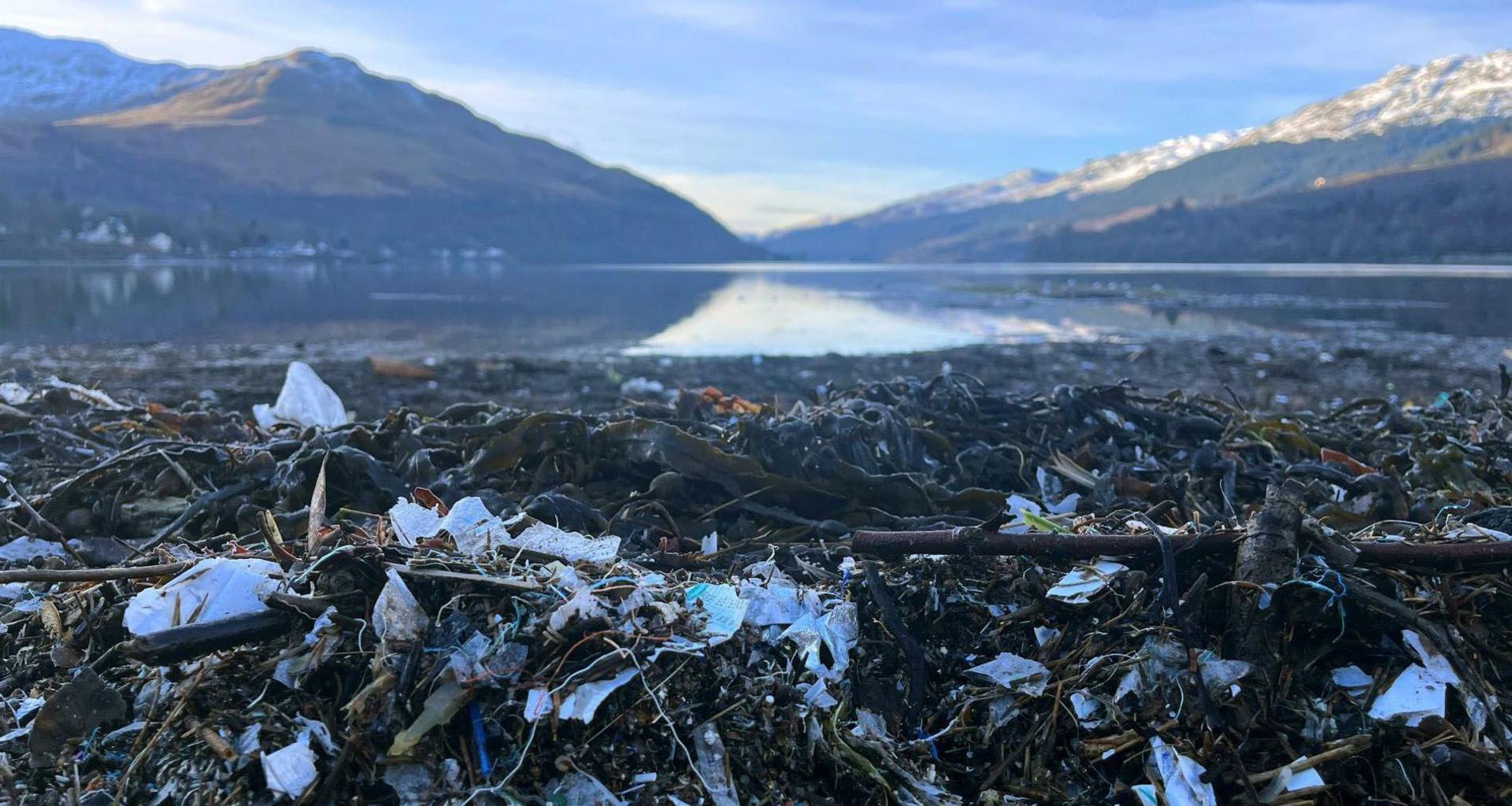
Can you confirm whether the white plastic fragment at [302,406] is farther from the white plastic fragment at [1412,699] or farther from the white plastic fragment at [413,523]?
the white plastic fragment at [1412,699]

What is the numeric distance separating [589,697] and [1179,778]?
1.16m

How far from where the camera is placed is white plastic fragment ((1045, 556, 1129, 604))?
81.4 inches

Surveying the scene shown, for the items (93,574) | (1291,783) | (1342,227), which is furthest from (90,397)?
(1342,227)

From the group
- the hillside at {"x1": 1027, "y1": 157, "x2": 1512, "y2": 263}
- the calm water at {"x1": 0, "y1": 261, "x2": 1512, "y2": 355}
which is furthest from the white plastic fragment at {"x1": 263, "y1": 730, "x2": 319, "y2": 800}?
the hillside at {"x1": 1027, "y1": 157, "x2": 1512, "y2": 263}

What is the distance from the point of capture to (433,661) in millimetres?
1660

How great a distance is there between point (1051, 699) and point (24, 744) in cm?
207

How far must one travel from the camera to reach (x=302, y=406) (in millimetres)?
4676

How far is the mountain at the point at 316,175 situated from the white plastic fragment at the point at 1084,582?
85.0 metres

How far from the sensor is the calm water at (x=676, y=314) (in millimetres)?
14891

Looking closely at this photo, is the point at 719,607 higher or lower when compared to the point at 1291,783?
higher

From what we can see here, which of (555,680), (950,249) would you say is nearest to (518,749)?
(555,680)

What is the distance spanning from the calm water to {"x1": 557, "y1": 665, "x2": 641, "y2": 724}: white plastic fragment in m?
12.1

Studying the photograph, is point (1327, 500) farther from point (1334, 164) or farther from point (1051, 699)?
A: point (1334, 164)

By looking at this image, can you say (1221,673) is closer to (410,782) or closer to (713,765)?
(713,765)
